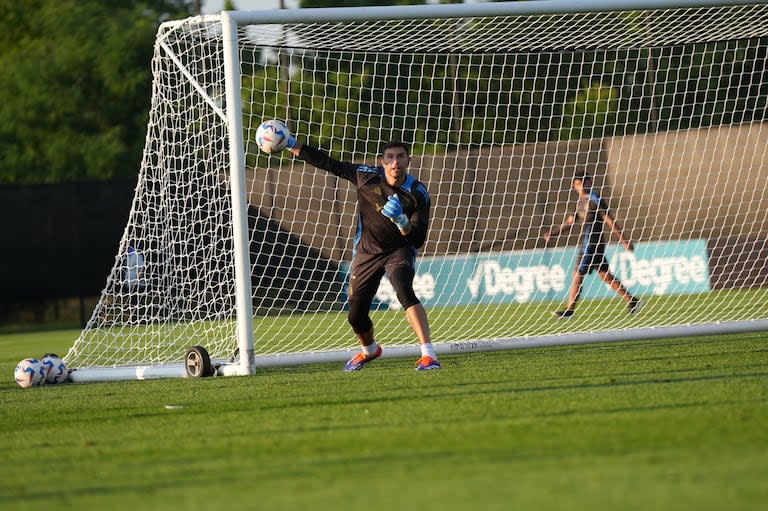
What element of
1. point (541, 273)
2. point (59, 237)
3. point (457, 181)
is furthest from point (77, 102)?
point (541, 273)

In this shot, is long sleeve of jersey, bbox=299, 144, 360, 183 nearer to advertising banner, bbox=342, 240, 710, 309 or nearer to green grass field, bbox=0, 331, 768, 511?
green grass field, bbox=0, 331, 768, 511

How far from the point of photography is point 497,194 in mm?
19531

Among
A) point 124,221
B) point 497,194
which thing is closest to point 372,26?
point 497,194

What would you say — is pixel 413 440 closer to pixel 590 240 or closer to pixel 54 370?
pixel 54 370

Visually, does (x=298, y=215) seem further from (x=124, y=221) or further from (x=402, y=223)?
(x=402, y=223)

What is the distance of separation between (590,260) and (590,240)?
32 centimetres

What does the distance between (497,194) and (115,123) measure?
22.4 m

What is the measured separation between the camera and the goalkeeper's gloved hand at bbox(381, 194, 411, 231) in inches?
316

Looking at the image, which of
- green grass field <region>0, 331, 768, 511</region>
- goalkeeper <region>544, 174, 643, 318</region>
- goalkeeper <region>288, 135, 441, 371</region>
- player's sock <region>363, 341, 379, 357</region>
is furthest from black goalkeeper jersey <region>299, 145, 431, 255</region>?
goalkeeper <region>544, 174, 643, 318</region>

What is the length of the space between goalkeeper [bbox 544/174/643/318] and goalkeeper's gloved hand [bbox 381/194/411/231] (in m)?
5.34

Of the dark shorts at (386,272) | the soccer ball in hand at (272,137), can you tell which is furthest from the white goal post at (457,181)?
the dark shorts at (386,272)

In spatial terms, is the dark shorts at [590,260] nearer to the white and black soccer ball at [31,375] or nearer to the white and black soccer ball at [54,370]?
the white and black soccer ball at [54,370]

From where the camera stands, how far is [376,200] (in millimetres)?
8586

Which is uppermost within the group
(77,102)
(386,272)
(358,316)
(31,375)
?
(77,102)
